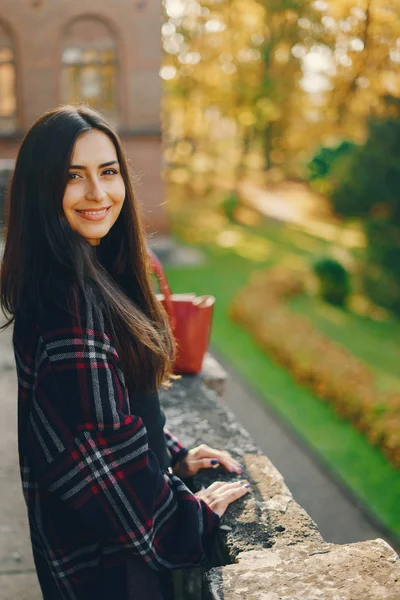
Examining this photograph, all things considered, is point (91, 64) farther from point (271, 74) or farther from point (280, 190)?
point (280, 190)

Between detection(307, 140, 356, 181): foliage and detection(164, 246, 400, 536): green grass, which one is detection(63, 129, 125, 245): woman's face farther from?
detection(307, 140, 356, 181): foliage

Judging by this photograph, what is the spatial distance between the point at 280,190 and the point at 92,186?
21473 millimetres

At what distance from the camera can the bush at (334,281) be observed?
9.87 m

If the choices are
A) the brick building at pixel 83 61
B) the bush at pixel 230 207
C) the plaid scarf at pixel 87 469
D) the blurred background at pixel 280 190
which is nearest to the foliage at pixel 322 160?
the blurred background at pixel 280 190

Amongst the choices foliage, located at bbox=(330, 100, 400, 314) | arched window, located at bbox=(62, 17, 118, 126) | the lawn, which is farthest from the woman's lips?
arched window, located at bbox=(62, 17, 118, 126)

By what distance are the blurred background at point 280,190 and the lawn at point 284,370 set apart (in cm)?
2

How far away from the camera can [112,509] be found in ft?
5.93

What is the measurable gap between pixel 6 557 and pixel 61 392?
5.14 ft

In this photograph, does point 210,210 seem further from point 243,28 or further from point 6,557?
point 6,557

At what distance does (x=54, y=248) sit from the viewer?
1836 millimetres

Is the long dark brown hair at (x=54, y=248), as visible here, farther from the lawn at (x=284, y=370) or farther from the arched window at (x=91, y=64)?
the arched window at (x=91, y=64)

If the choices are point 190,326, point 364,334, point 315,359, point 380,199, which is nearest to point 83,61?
point 380,199

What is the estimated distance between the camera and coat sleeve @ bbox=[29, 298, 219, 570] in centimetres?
176

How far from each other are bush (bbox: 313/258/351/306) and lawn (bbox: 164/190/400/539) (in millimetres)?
233
